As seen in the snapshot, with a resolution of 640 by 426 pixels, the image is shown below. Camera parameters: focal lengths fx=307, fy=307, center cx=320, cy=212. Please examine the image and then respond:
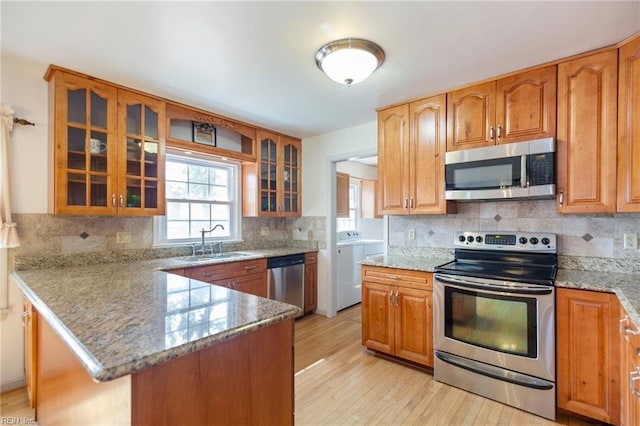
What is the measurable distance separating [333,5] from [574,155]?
1877 mm

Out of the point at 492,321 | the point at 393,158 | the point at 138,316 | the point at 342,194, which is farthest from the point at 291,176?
the point at 138,316

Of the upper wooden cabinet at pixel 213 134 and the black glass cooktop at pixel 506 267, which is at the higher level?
the upper wooden cabinet at pixel 213 134

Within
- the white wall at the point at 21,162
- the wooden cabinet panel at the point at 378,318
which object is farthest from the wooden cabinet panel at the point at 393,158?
the white wall at the point at 21,162

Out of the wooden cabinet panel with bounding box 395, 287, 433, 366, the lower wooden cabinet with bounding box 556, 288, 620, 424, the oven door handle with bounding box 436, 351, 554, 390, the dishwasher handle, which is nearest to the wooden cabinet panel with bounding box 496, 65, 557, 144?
the lower wooden cabinet with bounding box 556, 288, 620, 424

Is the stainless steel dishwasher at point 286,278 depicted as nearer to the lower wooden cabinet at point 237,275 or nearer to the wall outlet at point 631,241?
the lower wooden cabinet at point 237,275

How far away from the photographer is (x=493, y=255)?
2.57 metres

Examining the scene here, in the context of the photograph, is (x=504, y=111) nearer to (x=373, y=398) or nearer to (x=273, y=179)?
(x=373, y=398)

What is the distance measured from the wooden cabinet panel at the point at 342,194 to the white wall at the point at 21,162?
351 centimetres

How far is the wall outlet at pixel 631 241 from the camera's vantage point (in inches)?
82.9

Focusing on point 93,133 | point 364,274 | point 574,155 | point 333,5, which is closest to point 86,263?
point 93,133

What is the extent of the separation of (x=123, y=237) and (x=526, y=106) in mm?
3518

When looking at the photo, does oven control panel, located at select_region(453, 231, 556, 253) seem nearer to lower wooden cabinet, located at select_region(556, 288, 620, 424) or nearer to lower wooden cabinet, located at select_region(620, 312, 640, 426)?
lower wooden cabinet, located at select_region(556, 288, 620, 424)

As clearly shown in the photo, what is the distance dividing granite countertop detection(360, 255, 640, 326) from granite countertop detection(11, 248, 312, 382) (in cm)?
154

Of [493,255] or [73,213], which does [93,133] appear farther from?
[493,255]
